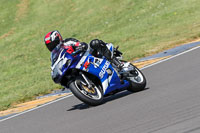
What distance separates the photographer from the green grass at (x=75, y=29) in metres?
15.6

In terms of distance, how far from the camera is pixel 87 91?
8.38 metres

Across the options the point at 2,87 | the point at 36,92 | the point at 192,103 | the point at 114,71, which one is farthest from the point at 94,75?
the point at 2,87

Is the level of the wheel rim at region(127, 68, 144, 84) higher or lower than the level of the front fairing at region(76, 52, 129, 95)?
lower

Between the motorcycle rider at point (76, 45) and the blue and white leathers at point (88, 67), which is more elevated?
the motorcycle rider at point (76, 45)

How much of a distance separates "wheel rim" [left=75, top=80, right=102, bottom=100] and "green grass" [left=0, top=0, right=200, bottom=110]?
4106 millimetres

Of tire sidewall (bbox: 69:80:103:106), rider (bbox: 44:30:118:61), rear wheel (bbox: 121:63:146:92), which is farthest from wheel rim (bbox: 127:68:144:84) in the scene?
tire sidewall (bbox: 69:80:103:106)

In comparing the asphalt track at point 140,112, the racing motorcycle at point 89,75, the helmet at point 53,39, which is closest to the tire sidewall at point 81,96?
the racing motorcycle at point 89,75

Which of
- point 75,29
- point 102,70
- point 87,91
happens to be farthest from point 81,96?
point 75,29

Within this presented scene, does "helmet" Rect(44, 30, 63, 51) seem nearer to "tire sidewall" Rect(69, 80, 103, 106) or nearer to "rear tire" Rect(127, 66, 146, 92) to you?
"tire sidewall" Rect(69, 80, 103, 106)

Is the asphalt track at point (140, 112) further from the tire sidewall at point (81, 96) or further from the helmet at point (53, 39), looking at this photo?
the helmet at point (53, 39)

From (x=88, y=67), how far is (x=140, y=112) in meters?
1.91

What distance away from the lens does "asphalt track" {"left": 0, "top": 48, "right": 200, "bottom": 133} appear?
19.5 feet

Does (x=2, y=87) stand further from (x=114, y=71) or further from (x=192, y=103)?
Answer: (x=192, y=103)

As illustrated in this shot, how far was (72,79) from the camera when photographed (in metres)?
8.38
